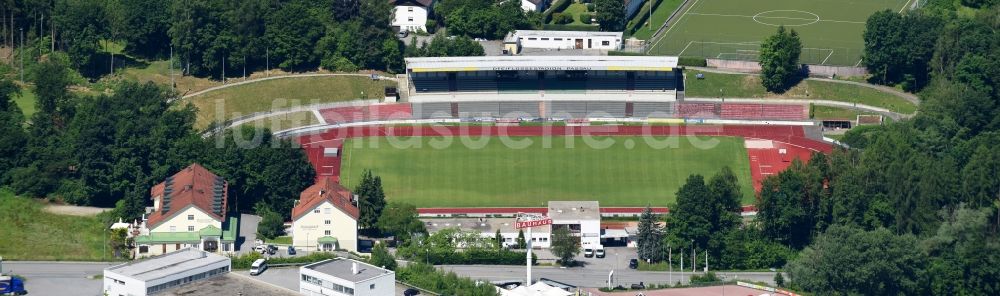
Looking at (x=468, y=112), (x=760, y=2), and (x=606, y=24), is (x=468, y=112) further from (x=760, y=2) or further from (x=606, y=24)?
(x=760, y=2)

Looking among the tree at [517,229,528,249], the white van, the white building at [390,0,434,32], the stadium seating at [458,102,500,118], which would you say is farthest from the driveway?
the white building at [390,0,434,32]

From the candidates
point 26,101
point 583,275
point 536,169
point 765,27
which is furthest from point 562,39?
point 26,101

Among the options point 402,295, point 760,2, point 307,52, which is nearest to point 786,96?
point 760,2

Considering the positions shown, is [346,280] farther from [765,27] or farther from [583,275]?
[765,27]

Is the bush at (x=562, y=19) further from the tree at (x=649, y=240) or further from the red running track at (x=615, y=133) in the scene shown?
the tree at (x=649, y=240)

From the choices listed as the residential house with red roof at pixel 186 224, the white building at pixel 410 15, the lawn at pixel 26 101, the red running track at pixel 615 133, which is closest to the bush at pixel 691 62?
the red running track at pixel 615 133

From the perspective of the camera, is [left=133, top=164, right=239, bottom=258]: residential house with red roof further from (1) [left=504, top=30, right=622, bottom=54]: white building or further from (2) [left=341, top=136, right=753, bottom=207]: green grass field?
(1) [left=504, top=30, right=622, bottom=54]: white building
